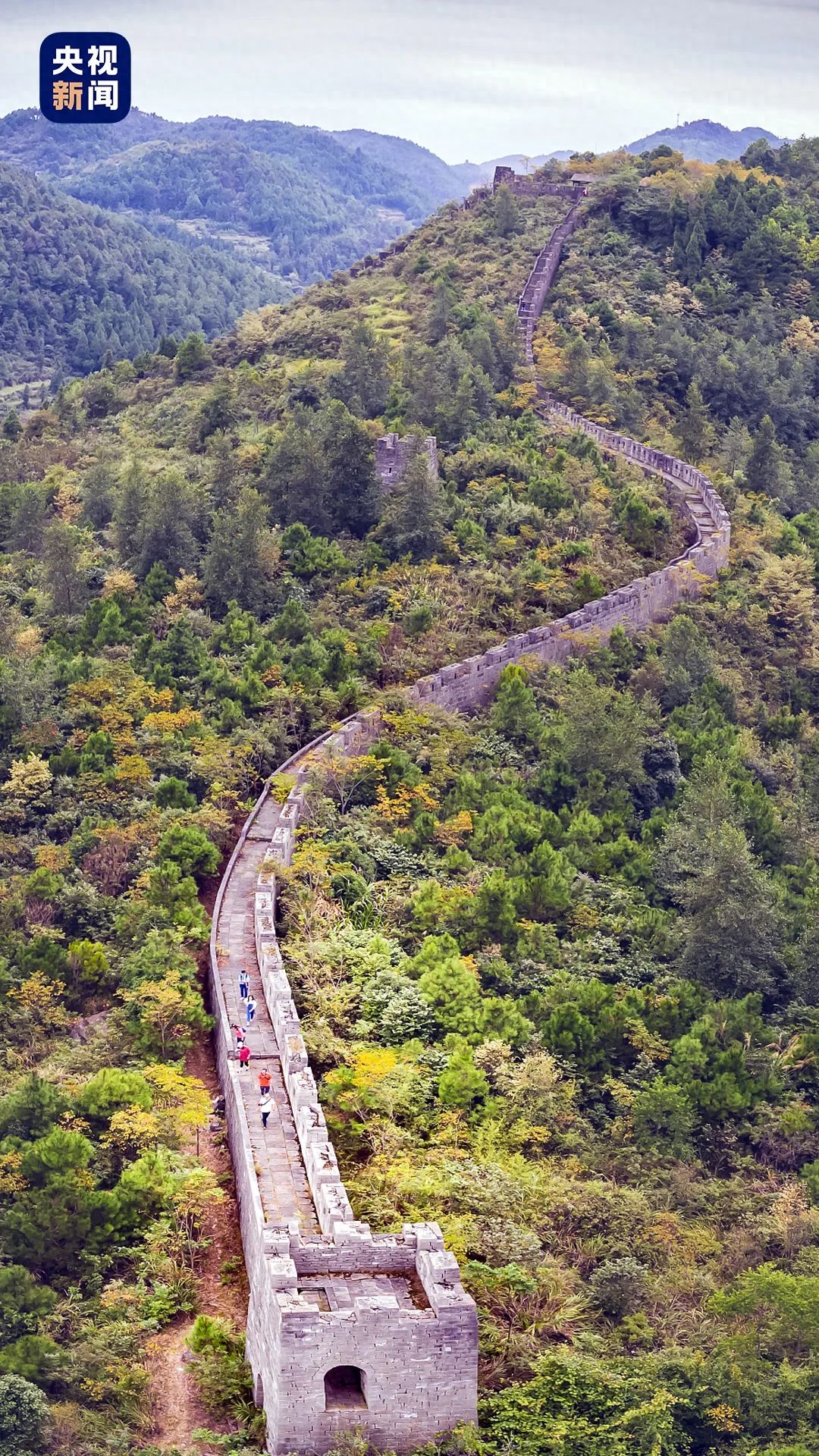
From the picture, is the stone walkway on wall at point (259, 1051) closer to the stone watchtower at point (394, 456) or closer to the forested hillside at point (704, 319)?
the stone watchtower at point (394, 456)

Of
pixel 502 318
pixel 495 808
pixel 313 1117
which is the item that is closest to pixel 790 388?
pixel 502 318

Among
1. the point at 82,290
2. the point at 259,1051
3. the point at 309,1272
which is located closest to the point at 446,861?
the point at 259,1051

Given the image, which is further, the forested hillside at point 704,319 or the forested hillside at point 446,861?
the forested hillside at point 704,319

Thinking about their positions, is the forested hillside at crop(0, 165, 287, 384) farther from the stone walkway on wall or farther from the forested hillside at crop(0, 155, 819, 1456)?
the stone walkway on wall

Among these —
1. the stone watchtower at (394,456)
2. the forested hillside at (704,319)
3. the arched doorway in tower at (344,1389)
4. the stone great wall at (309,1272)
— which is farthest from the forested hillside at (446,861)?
the arched doorway in tower at (344,1389)

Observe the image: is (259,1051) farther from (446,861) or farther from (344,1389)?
(446,861)
